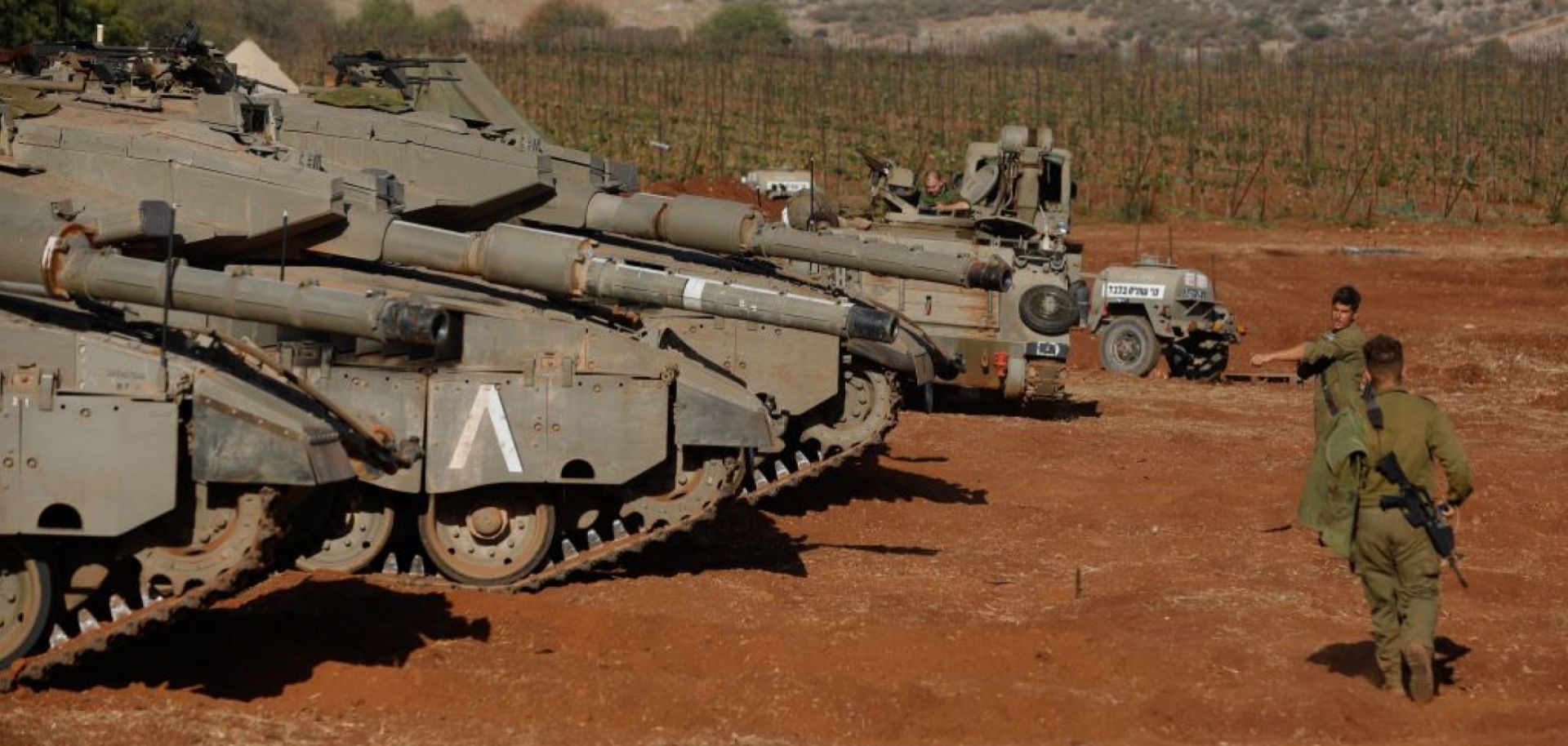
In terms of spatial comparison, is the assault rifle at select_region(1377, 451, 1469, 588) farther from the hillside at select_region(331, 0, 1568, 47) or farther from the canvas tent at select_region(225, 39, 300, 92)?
the hillside at select_region(331, 0, 1568, 47)

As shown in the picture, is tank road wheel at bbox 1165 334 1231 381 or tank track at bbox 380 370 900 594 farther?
tank road wheel at bbox 1165 334 1231 381

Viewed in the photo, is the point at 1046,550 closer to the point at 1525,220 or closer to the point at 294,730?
the point at 294,730

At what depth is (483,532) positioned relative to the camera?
1323 centimetres

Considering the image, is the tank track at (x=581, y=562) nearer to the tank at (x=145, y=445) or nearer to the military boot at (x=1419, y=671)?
the tank at (x=145, y=445)

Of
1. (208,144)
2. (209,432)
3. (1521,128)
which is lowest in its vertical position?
(209,432)

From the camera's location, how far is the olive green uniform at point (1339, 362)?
1239cm

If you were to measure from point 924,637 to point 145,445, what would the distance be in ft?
13.8

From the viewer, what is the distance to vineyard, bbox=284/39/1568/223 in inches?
1797

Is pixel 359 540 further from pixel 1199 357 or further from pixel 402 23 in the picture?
pixel 402 23

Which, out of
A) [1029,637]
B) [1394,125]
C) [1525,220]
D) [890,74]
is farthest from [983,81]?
[1029,637]

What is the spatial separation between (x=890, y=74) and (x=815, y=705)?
4755cm

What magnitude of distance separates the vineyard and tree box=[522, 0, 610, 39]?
19.7 meters

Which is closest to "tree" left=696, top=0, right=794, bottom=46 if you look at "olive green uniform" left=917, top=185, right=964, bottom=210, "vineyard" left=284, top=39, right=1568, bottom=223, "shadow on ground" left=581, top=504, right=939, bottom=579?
"vineyard" left=284, top=39, right=1568, bottom=223

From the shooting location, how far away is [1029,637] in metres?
11.8
